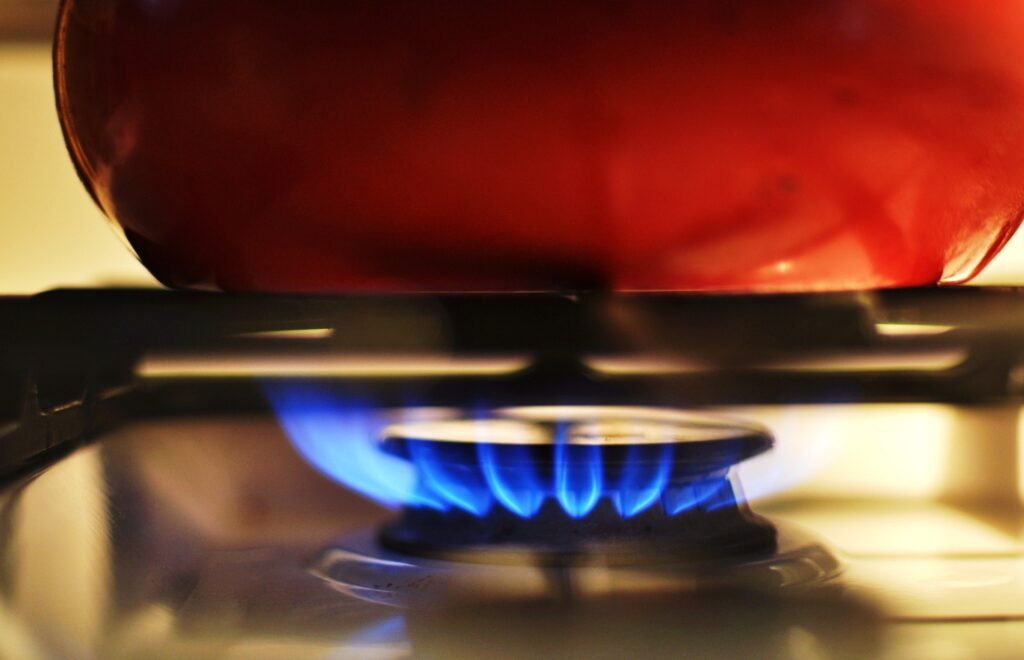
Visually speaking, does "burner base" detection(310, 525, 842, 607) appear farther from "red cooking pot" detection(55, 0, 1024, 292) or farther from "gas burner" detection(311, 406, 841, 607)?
"red cooking pot" detection(55, 0, 1024, 292)

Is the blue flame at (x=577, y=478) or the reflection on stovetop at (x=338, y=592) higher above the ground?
the blue flame at (x=577, y=478)

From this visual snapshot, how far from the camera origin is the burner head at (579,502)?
1.22ft

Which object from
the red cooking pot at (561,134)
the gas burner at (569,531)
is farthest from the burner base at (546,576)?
the red cooking pot at (561,134)

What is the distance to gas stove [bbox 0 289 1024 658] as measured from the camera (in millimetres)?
272

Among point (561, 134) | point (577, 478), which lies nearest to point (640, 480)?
point (577, 478)

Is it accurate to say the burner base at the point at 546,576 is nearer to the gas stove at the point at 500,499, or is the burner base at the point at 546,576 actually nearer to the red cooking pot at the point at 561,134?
the gas stove at the point at 500,499

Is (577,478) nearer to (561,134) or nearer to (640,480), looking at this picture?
(640,480)

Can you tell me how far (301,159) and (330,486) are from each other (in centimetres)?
30

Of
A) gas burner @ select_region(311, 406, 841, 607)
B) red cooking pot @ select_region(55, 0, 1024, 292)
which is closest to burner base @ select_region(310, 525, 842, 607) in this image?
gas burner @ select_region(311, 406, 841, 607)

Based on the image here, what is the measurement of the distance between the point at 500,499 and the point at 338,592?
0.06 metres

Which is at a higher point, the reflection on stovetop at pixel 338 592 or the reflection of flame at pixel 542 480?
the reflection of flame at pixel 542 480

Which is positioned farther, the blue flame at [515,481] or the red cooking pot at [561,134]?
the blue flame at [515,481]

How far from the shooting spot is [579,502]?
1.22ft

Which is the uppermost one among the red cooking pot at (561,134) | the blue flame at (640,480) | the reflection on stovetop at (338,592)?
the red cooking pot at (561,134)
